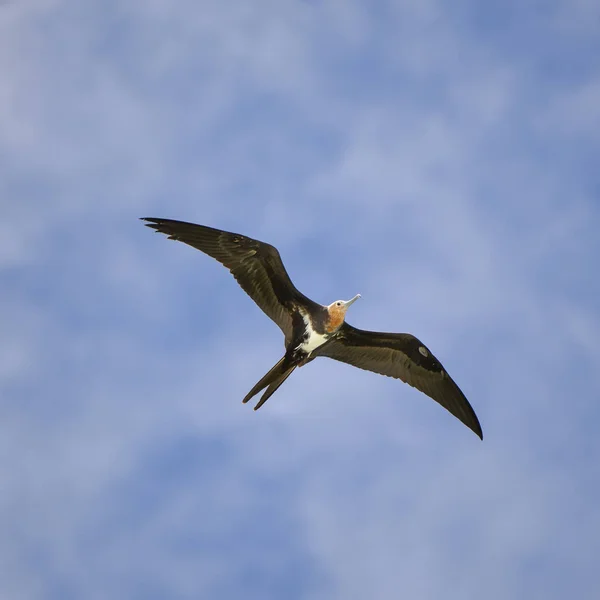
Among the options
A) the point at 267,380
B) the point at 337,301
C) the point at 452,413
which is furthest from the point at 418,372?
the point at 267,380

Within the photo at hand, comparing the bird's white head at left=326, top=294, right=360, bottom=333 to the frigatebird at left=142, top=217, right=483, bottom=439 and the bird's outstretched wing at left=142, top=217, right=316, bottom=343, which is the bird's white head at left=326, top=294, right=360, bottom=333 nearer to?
the frigatebird at left=142, top=217, right=483, bottom=439

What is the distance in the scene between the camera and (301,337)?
11922 mm

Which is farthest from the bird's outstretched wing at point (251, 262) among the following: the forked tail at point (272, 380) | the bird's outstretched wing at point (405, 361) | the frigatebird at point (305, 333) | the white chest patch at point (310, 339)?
the bird's outstretched wing at point (405, 361)

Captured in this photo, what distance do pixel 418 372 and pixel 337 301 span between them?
1.83m

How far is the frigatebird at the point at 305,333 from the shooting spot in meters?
11.4

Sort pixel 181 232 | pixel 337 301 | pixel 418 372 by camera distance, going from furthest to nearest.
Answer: pixel 418 372
pixel 337 301
pixel 181 232

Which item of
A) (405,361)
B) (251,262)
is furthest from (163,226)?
(405,361)

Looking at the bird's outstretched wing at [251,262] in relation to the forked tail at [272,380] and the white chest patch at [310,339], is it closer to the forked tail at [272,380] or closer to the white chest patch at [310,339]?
the white chest patch at [310,339]

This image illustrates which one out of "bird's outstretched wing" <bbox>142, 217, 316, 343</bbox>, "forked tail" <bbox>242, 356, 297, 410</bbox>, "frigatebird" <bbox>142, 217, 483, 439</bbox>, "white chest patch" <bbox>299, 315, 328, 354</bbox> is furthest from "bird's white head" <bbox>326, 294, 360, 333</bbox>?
"forked tail" <bbox>242, 356, 297, 410</bbox>

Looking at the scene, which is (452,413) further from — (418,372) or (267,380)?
(267,380)

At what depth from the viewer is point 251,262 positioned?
11.6 meters

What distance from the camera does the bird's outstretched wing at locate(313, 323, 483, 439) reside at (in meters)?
12.6

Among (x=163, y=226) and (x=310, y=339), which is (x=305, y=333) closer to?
(x=310, y=339)

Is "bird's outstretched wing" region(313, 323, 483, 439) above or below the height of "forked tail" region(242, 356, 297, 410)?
above
